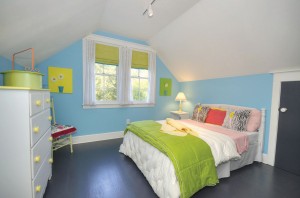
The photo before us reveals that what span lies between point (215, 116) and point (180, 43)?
1810 millimetres

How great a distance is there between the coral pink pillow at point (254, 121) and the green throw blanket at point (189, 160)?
1.33m

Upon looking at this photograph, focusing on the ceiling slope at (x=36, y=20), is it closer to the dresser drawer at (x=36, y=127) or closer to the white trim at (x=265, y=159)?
the dresser drawer at (x=36, y=127)

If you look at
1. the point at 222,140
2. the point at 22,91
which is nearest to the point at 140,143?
the point at 222,140

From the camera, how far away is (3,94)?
110 cm

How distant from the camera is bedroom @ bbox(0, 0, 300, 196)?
5.60ft

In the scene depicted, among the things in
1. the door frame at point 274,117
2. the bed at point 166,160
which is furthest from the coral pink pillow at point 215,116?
the door frame at point 274,117

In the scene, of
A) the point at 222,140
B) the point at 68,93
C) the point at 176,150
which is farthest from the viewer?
the point at 68,93

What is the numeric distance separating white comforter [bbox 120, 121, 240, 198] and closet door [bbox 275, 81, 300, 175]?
1.04 m

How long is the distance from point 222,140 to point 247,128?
0.95m

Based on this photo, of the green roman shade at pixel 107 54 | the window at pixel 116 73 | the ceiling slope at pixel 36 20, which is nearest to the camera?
the ceiling slope at pixel 36 20

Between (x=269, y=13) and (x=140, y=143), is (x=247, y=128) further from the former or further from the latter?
(x=140, y=143)

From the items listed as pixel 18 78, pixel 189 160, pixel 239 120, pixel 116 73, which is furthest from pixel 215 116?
pixel 18 78

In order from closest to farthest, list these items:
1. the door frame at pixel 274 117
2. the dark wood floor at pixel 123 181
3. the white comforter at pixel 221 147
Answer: the dark wood floor at pixel 123 181 → the white comforter at pixel 221 147 → the door frame at pixel 274 117

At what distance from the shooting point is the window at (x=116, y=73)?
123 inches
